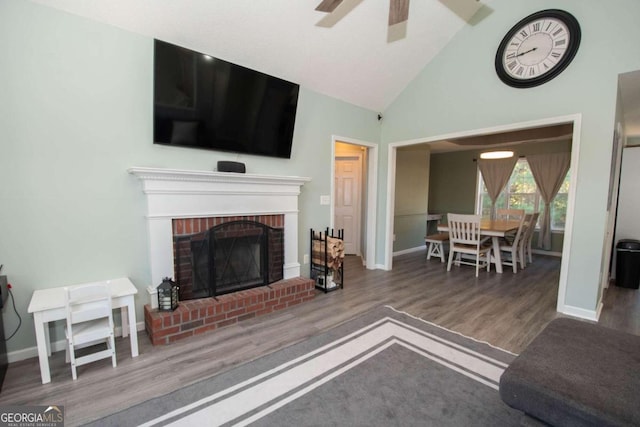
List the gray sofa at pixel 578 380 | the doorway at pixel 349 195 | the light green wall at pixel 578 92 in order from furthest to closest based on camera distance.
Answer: the doorway at pixel 349 195
the light green wall at pixel 578 92
the gray sofa at pixel 578 380

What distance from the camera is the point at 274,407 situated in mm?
1648

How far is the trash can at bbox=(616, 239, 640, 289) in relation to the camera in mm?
3818

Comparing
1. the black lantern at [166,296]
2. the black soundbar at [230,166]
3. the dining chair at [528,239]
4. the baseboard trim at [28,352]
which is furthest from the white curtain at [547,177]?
the baseboard trim at [28,352]

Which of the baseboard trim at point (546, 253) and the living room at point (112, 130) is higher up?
the living room at point (112, 130)

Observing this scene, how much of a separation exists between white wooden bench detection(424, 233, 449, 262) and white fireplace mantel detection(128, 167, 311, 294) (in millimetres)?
3067

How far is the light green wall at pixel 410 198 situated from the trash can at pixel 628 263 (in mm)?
3071

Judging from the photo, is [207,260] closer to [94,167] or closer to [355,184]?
[94,167]

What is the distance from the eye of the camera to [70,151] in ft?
7.06

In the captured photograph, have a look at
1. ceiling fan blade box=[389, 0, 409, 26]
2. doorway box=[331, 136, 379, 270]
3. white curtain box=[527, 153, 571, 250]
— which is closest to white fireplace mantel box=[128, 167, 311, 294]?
ceiling fan blade box=[389, 0, 409, 26]

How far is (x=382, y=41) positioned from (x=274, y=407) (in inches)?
148

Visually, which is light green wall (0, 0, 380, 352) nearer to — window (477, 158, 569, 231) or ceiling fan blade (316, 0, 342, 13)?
ceiling fan blade (316, 0, 342, 13)

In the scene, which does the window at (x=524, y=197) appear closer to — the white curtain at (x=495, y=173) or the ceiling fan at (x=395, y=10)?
the white curtain at (x=495, y=173)

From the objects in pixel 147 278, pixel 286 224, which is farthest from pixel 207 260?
pixel 286 224

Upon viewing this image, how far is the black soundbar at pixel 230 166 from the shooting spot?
2770 millimetres
